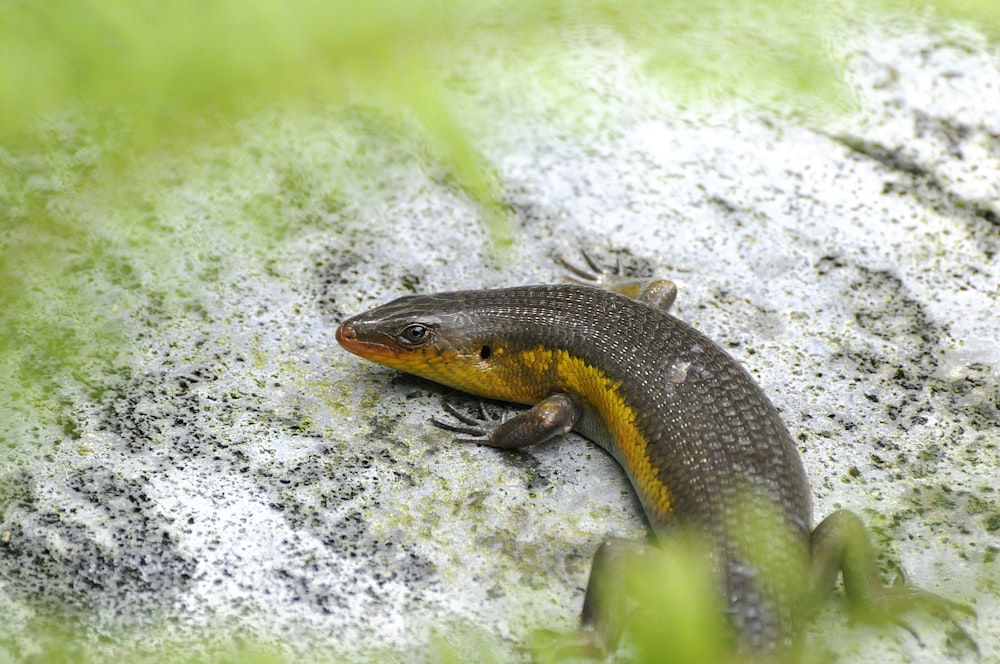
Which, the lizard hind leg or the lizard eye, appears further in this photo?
the lizard eye

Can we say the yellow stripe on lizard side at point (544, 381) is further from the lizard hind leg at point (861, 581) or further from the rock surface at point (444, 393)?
the lizard hind leg at point (861, 581)

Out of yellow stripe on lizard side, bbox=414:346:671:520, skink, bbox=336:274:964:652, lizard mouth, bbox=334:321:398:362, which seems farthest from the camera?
lizard mouth, bbox=334:321:398:362

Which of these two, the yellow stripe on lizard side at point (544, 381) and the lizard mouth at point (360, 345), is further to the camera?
the lizard mouth at point (360, 345)

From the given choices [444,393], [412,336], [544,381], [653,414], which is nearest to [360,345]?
[412,336]

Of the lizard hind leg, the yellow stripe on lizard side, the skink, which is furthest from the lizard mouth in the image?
the lizard hind leg

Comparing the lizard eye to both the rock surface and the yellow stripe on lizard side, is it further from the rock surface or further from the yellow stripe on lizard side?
the rock surface

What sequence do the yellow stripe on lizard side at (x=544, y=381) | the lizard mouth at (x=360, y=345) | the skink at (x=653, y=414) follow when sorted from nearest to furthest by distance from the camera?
the skink at (x=653, y=414)
the yellow stripe on lizard side at (x=544, y=381)
the lizard mouth at (x=360, y=345)

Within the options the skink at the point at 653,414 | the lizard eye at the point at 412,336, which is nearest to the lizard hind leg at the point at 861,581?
the skink at the point at 653,414
